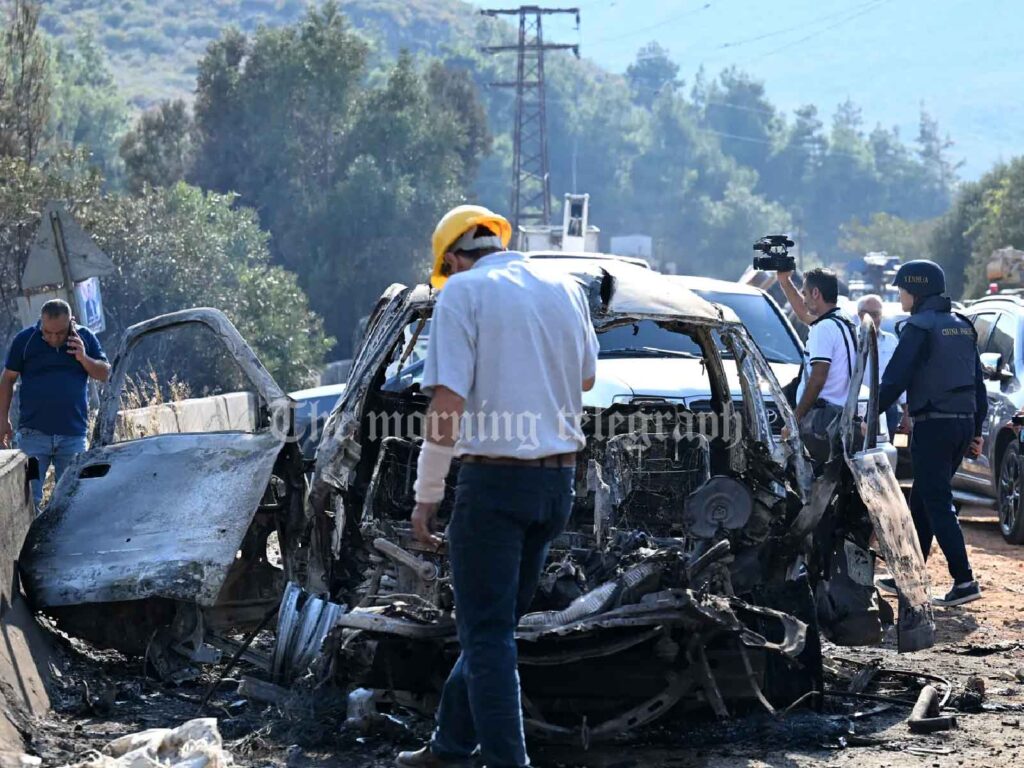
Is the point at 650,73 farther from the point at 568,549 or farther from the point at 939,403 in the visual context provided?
the point at 568,549

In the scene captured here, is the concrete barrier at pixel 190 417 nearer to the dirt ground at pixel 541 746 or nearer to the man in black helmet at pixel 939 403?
the dirt ground at pixel 541 746

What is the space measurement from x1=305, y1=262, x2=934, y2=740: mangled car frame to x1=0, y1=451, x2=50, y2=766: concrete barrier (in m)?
0.99

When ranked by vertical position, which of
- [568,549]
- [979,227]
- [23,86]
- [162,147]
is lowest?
[568,549]

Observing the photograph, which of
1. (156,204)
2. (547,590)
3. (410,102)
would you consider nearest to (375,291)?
(410,102)

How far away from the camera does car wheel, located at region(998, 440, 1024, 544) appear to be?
11.7m

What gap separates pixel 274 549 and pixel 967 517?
6494 mm

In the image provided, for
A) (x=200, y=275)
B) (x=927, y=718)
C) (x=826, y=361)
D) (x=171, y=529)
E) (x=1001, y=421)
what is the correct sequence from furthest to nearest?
(x=200, y=275) → (x=1001, y=421) → (x=826, y=361) → (x=171, y=529) → (x=927, y=718)

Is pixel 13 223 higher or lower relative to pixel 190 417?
higher

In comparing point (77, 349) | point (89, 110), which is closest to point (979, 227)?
point (77, 349)

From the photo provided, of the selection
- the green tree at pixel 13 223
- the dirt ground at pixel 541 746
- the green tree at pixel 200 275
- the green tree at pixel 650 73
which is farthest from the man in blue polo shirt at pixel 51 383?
the green tree at pixel 650 73

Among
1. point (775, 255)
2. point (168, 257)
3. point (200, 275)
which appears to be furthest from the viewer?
point (200, 275)

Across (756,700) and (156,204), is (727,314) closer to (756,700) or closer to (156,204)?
(756,700)

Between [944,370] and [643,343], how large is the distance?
7.14 ft

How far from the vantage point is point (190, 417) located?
13.8 metres
